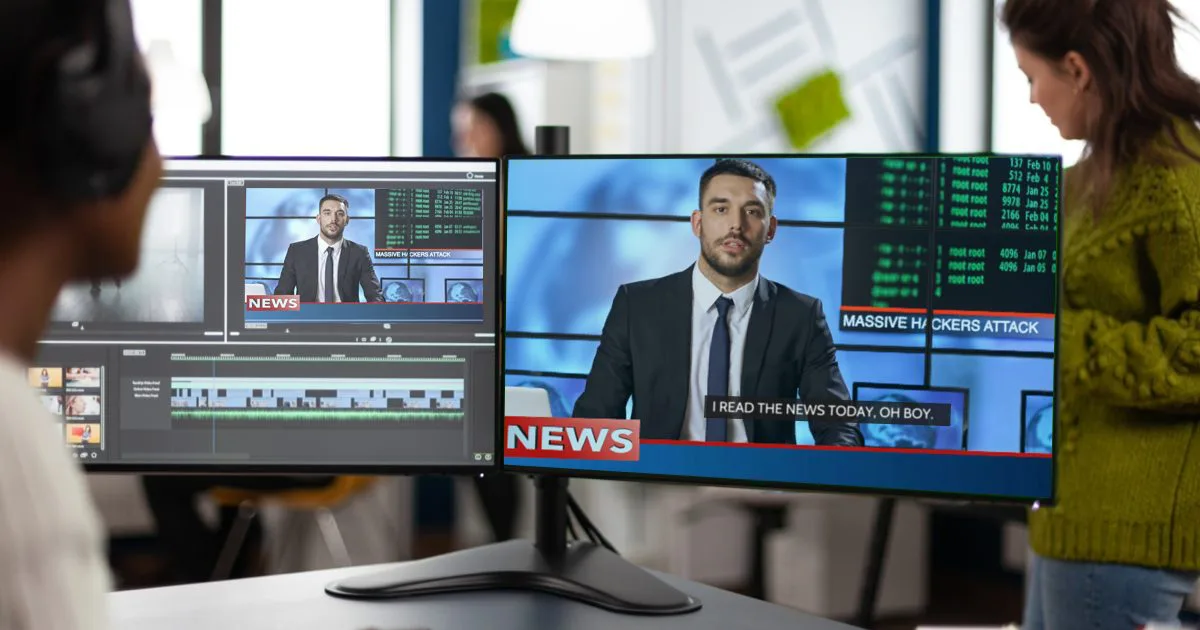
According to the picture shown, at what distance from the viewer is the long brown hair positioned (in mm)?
1569

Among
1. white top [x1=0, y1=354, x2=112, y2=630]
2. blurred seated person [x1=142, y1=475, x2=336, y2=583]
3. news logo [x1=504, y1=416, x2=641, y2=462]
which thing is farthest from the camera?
blurred seated person [x1=142, y1=475, x2=336, y2=583]

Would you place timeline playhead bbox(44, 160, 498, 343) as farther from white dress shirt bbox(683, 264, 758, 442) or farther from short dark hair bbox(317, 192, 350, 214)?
white dress shirt bbox(683, 264, 758, 442)

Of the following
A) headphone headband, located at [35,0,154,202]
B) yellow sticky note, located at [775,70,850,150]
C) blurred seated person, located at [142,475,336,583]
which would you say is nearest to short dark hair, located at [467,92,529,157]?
yellow sticky note, located at [775,70,850,150]

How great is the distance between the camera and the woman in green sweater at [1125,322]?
5.02 ft

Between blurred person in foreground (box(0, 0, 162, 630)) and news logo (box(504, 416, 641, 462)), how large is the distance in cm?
84

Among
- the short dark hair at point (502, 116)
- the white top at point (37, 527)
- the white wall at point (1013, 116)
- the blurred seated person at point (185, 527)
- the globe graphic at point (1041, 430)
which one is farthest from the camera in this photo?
the white wall at point (1013, 116)

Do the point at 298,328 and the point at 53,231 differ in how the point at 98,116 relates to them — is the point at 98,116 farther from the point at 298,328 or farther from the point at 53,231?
the point at 298,328

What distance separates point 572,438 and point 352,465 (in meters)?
0.24

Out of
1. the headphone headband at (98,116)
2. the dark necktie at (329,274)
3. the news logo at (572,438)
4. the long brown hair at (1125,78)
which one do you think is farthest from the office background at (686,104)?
the headphone headband at (98,116)

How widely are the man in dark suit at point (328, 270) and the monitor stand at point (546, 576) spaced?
12.0 inches

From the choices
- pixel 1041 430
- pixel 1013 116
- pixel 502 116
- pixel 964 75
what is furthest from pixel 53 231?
pixel 964 75

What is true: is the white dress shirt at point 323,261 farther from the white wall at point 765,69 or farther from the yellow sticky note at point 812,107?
the yellow sticky note at point 812,107

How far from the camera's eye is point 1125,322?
1597 mm

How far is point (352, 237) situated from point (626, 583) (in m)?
0.48
